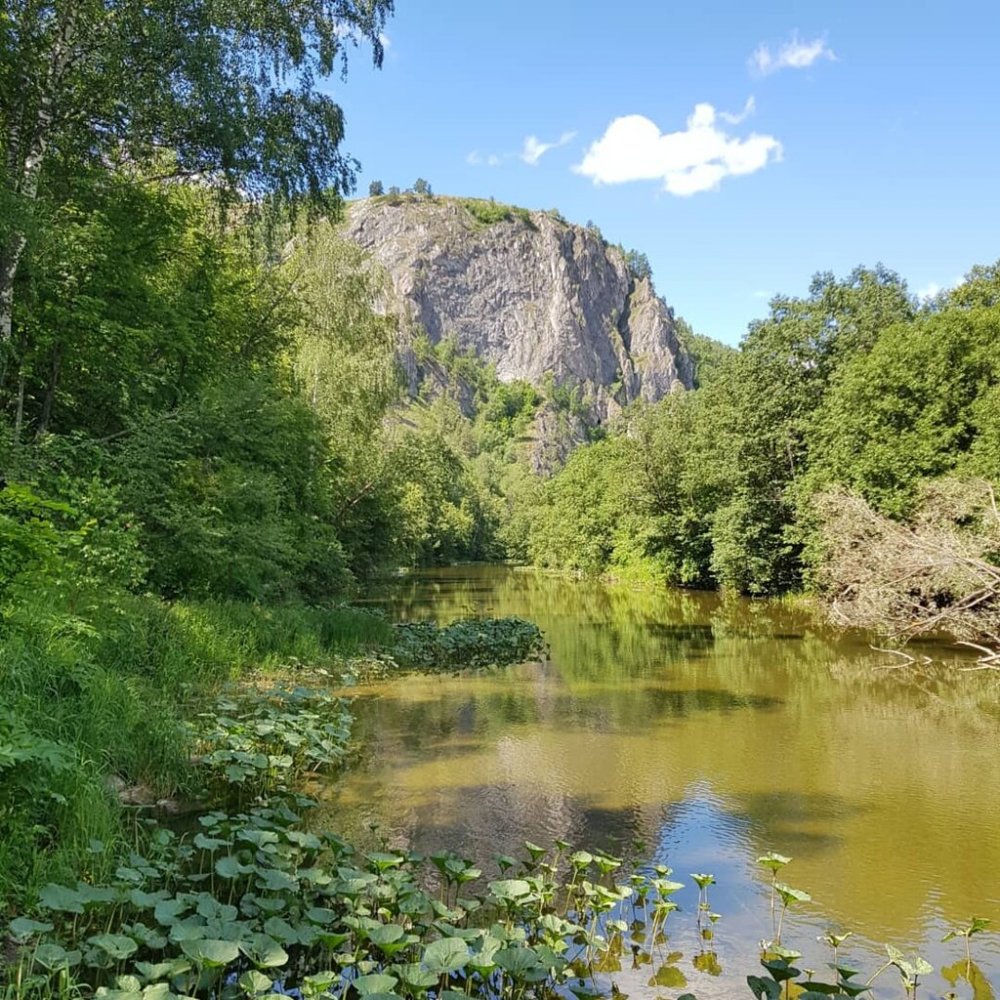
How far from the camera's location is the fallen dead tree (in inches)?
568

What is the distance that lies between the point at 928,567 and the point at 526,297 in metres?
166

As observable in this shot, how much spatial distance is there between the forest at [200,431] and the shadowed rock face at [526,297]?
463ft

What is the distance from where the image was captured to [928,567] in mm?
14750

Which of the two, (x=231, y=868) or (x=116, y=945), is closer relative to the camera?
(x=116, y=945)

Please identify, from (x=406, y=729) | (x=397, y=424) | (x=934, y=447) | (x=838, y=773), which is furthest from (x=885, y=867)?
(x=397, y=424)

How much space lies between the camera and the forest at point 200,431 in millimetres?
6145

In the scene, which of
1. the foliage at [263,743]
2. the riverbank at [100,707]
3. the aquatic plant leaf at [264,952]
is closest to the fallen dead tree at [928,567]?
the riverbank at [100,707]

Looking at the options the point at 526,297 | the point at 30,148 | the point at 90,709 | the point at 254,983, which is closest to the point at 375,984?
the point at 254,983

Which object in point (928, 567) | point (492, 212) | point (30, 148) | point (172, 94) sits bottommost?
point (928, 567)

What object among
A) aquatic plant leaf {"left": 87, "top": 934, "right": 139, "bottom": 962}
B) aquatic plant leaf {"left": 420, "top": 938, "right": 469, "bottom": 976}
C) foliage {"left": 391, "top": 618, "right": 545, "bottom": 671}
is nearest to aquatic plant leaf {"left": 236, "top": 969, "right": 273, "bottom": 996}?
aquatic plant leaf {"left": 87, "top": 934, "right": 139, "bottom": 962}

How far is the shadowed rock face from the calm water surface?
498ft

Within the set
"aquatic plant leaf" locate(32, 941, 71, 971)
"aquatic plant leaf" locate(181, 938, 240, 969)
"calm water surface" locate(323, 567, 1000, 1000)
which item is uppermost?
"aquatic plant leaf" locate(181, 938, 240, 969)

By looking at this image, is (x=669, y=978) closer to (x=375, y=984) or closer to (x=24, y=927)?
(x=375, y=984)

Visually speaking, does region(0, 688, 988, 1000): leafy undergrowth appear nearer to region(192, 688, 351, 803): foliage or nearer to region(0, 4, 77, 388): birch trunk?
region(192, 688, 351, 803): foliage
